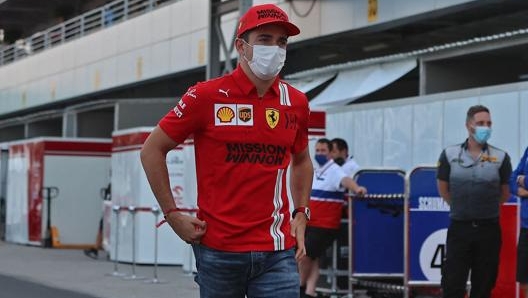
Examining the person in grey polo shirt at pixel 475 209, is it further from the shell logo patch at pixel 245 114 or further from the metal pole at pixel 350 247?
the shell logo patch at pixel 245 114

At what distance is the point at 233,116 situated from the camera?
505 cm

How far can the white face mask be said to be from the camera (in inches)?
198

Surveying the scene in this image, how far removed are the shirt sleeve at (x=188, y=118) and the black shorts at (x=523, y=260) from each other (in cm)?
522

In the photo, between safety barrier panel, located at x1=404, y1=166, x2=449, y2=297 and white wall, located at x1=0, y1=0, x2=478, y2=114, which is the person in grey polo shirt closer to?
safety barrier panel, located at x1=404, y1=166, x2=449, y2=297

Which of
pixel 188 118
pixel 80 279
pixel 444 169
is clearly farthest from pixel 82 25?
pixel 188 118

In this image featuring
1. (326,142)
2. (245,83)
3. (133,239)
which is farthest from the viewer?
(133,239)

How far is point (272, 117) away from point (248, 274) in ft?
2.33

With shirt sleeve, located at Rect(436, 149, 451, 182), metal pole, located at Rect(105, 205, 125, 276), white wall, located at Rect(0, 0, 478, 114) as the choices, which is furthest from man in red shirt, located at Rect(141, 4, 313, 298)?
white wall, located at Rect(0, 0, 478, 114)

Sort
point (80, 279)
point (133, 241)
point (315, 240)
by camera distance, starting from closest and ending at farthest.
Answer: point (315, 240) → point (80, 279) → point (133, 241)

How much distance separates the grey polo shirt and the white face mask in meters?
4.42

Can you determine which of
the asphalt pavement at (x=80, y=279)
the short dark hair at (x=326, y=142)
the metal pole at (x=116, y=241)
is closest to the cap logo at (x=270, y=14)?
the short dark hair at (x=326, y=142)

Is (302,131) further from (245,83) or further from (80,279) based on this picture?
(80,279)

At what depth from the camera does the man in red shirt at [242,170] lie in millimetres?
5012

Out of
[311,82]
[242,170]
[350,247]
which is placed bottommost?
[350,247]
